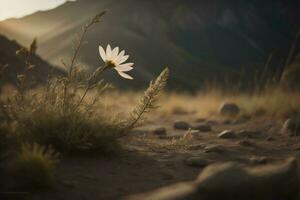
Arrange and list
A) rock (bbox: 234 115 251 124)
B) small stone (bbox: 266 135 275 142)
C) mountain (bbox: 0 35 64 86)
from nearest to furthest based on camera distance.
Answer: small stone (bbox: 266 135 275 142) < rock (bbox: 234 115 251 124) < mountain (bbox: 0 35 64 86)

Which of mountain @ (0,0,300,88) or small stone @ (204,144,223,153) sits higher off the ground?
mountain @ (0,0,300,88)

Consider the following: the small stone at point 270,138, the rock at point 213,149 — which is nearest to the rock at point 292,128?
the small stone at point 270,138

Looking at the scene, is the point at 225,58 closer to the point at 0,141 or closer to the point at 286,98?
the point at 286,98

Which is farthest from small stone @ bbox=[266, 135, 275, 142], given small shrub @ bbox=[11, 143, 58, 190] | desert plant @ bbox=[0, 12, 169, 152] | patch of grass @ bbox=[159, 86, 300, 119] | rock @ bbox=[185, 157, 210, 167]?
small shrub @ bbox=[11, 143, 58, 190]

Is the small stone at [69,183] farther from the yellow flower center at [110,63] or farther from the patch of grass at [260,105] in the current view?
the patch of grass at [260,105]

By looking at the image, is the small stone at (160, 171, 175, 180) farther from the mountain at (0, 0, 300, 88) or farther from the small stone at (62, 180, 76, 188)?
the mountain at (0, 0, 300, 88)

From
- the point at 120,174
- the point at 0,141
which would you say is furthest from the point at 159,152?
the point at 0,141
